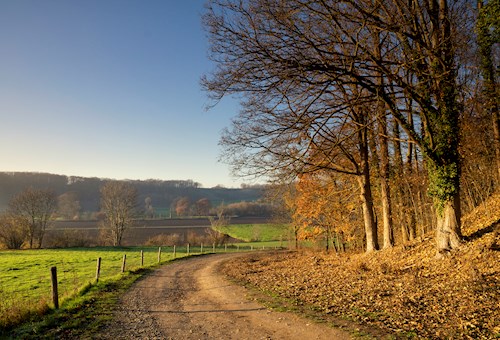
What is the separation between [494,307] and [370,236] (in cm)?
1085

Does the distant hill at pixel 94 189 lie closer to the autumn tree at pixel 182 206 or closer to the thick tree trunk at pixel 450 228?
Result: the autumn tree at pixel 182 206

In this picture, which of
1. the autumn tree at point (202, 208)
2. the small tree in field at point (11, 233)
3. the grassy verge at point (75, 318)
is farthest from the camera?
the autumn tree at point (202, 208)

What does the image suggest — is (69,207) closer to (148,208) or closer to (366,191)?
(148,208)

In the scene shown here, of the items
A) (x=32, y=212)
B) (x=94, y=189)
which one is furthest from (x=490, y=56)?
(x=94, y=189)

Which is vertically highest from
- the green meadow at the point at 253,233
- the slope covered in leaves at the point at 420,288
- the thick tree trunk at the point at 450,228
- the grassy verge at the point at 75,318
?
the thick tree trunk at the point at 450,228

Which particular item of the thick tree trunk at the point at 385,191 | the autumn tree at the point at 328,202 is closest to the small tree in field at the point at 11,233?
the autumn tree at the point at 328,202

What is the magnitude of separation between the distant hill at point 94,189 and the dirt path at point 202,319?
6801cm

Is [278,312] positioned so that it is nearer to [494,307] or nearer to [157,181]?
[494,307]

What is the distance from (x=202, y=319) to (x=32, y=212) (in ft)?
167

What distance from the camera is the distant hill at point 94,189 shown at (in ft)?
317

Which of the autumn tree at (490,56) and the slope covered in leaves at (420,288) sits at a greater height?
the autumn tree at (490,56)

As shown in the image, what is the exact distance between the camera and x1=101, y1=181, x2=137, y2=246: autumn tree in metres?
54.7

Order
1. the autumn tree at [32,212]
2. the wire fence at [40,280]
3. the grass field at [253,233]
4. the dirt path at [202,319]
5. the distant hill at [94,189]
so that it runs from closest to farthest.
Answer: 1. the dirt path at [202,319]
2. the wire fence at [40,280]
3. the autumn tree at [32,212]
4. the grass field at [253,233]
5. the distant hill at [94,189]

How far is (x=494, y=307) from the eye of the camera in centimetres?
696
